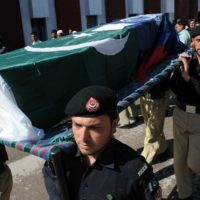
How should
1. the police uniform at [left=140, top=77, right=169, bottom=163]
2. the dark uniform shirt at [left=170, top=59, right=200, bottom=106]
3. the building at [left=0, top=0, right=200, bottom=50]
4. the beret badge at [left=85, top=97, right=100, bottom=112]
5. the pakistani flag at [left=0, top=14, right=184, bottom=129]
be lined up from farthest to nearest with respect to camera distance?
the building at [left=0, top=0, right=200, bottom=50]
the police uniform at [left=140, top=77, right=169, bottom=163]
the dark uniform shirt at [left=170, top=59, right=200, bottom=106]
the pakistani flag at [left=0, top=14, right=184, bottom=129]
the beret badge at [left=85, top=97, right=100, bottom=112]

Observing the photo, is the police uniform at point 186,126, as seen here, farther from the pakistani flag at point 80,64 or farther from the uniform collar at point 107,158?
the uniform collar at point 107,158

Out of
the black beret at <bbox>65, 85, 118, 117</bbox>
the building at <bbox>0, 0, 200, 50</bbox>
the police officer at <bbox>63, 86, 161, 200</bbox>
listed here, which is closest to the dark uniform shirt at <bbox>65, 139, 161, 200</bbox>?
Result: the police officer at <bbox>63, 86, 161, 200</bbox>

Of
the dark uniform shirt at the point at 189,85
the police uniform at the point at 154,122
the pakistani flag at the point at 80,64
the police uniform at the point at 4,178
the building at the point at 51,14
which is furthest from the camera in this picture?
the building at the point at 51,14

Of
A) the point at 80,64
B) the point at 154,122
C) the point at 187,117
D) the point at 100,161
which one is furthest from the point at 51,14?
the point at 100,161

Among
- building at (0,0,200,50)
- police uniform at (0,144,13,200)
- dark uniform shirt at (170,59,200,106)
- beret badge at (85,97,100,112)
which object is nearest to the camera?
beret badge at (85,97,100,112)

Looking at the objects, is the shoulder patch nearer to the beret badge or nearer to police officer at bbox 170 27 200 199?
the beret badge

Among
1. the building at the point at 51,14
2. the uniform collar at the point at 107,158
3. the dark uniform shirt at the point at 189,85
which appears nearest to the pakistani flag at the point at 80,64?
the dark uniform shirt at the point at 189,85

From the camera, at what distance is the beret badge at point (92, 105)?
1426 mm

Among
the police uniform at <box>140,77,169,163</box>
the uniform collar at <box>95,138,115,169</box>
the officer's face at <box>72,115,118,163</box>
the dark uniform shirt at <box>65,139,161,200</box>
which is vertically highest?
the officer's face at <box>72,115,118,163</box>

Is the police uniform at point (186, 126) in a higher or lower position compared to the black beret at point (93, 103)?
lower

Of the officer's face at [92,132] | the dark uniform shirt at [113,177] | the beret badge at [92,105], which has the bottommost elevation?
the dark uniform shirt at [113,177]

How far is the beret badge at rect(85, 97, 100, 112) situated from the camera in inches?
56.1

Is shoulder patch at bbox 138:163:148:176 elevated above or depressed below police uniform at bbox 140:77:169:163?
above

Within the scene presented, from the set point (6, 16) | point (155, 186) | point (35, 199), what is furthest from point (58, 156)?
point (6, 16)
